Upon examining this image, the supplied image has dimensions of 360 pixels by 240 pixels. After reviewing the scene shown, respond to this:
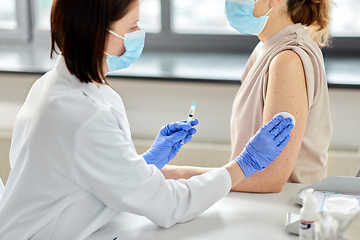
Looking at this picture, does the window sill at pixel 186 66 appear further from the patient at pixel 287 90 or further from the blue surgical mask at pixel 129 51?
the blue surgical mask at pixel 129 51

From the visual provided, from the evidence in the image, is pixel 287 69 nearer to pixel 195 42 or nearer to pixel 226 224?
pixel 226 224

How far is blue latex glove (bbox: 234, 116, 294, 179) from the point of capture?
1113 millimetres

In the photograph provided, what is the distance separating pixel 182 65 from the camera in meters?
2.26

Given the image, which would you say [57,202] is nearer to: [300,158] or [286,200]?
[286,200]

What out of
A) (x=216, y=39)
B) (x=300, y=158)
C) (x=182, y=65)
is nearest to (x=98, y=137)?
(x=300, y=158)

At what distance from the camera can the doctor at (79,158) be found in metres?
0.89

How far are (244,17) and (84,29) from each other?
2.25 feet

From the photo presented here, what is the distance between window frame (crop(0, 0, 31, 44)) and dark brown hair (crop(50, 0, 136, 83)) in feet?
6.32

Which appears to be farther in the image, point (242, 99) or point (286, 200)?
point (242, 99)

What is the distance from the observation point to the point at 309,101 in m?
1.24

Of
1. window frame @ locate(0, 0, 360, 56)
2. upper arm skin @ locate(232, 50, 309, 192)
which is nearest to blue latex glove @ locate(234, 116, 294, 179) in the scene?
upper arm skin @ locate(232, 50, 309, 192)

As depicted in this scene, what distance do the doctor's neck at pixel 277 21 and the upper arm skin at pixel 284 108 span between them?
0.69ft

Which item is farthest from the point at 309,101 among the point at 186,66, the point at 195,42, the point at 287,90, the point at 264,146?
the point at 195,42

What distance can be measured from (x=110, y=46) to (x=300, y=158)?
0.74 metres
